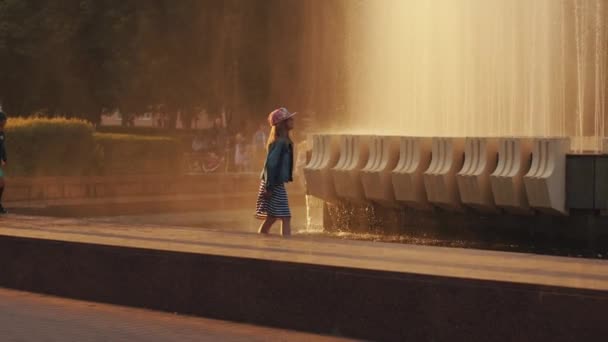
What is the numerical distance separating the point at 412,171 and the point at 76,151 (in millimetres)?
13303

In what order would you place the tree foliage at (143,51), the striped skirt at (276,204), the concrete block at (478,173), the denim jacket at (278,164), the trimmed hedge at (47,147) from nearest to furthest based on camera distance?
1. the denim jacket at (278,164)
2. the striped skirt at (276,204)
3. the concrete block at (478,173)
4. the trimmed hedge at (47,147)
5. the tree foliage at (143,51)

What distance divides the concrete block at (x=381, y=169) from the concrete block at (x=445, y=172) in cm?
63

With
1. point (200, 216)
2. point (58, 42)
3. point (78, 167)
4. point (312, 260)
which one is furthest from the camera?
point (58, 42)

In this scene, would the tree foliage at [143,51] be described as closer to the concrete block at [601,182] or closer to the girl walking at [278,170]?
the girl walking at [278,170]

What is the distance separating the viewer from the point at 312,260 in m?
8.63

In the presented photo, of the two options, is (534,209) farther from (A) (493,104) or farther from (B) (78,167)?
(B) (78,167)

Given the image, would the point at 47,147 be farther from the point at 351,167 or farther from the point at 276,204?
the point at 276,204

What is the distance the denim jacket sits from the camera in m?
11.9

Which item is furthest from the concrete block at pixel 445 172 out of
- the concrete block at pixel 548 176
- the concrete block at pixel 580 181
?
the concrete block at pixel 580 181

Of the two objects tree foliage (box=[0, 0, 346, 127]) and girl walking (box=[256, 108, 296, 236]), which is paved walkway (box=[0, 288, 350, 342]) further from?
tree foliage (box=[0, 0, 346, 127])

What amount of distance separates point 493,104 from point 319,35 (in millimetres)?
18134

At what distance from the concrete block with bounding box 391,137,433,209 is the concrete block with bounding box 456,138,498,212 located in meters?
0.65

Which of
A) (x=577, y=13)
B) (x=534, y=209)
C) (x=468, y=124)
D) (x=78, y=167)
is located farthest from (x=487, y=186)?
(x=78, y=167)

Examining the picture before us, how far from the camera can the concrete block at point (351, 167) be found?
14.5 metres
